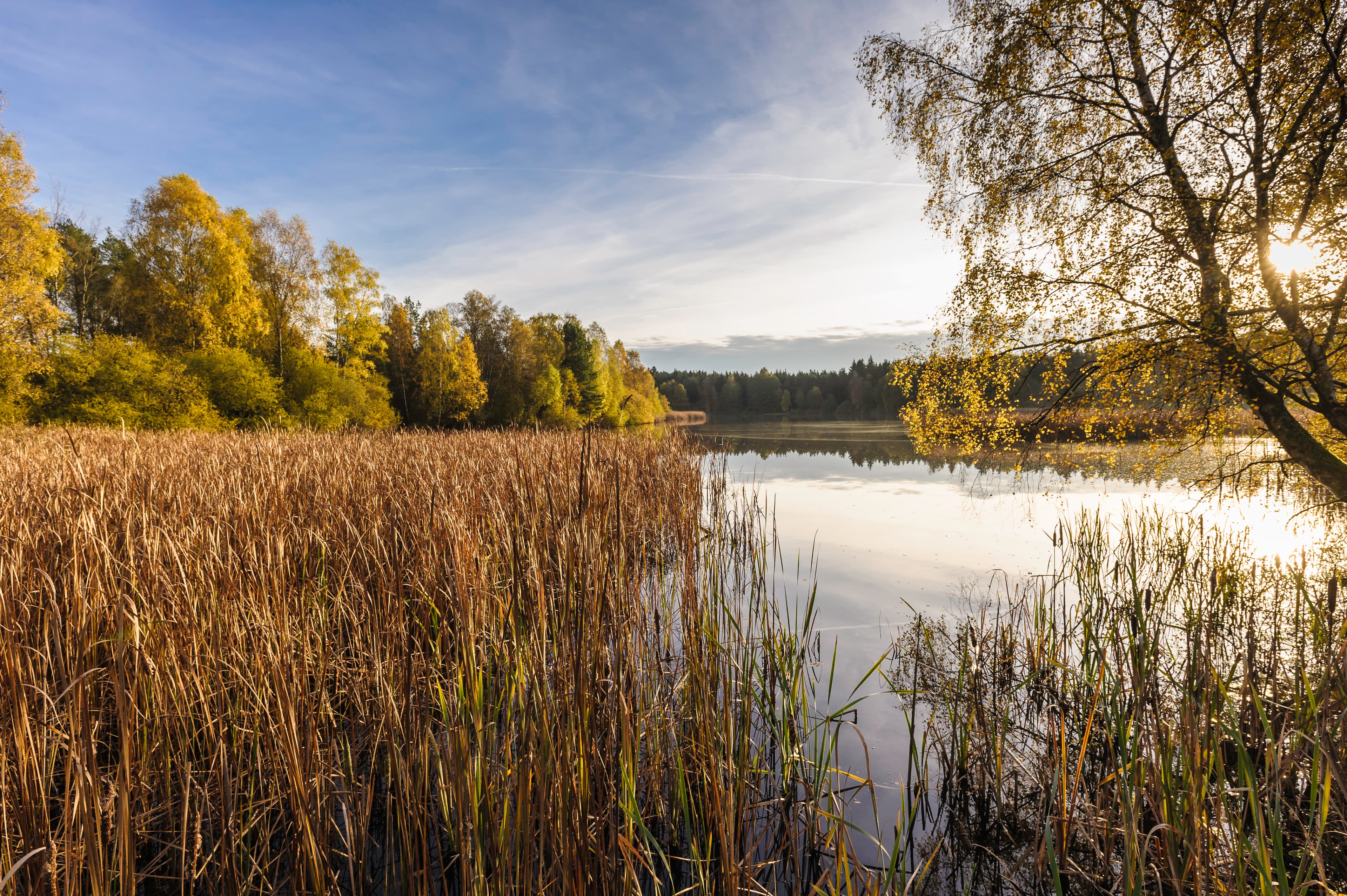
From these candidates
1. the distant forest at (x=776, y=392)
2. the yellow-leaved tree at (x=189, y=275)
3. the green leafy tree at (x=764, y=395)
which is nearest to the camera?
the yellow-leaved tree at (x=189, y=275)

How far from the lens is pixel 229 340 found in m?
24.2

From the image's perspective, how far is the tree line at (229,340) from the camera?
1806 centimetres

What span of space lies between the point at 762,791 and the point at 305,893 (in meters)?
1.96

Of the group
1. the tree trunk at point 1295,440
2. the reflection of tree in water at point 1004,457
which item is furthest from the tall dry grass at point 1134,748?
the reflection of tree in water at point 1004,457

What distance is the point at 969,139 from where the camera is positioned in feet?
29.7

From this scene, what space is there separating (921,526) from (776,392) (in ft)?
332

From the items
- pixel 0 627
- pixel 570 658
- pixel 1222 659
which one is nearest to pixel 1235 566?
pixel 1222 659

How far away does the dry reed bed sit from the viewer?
1569 mm

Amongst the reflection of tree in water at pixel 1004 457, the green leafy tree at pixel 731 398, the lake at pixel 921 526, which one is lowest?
the lake at pixel 921 526

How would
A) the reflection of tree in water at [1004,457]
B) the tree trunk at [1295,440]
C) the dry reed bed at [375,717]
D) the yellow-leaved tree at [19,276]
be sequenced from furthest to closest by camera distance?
the yellow-leaved tree at [19,276] → the reflection of tree in water at [1004,457] → the tree trunk at [1295,440] → the dry reed bed at [375,717]

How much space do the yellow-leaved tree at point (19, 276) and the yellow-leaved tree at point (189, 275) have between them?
499 centimetres

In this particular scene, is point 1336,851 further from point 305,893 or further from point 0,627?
point 0,627

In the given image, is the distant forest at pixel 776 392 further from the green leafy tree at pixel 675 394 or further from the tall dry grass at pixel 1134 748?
the tall dry grass at pixel 1134 748

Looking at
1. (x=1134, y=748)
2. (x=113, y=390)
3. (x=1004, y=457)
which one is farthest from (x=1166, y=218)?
(x=113, y=390)
